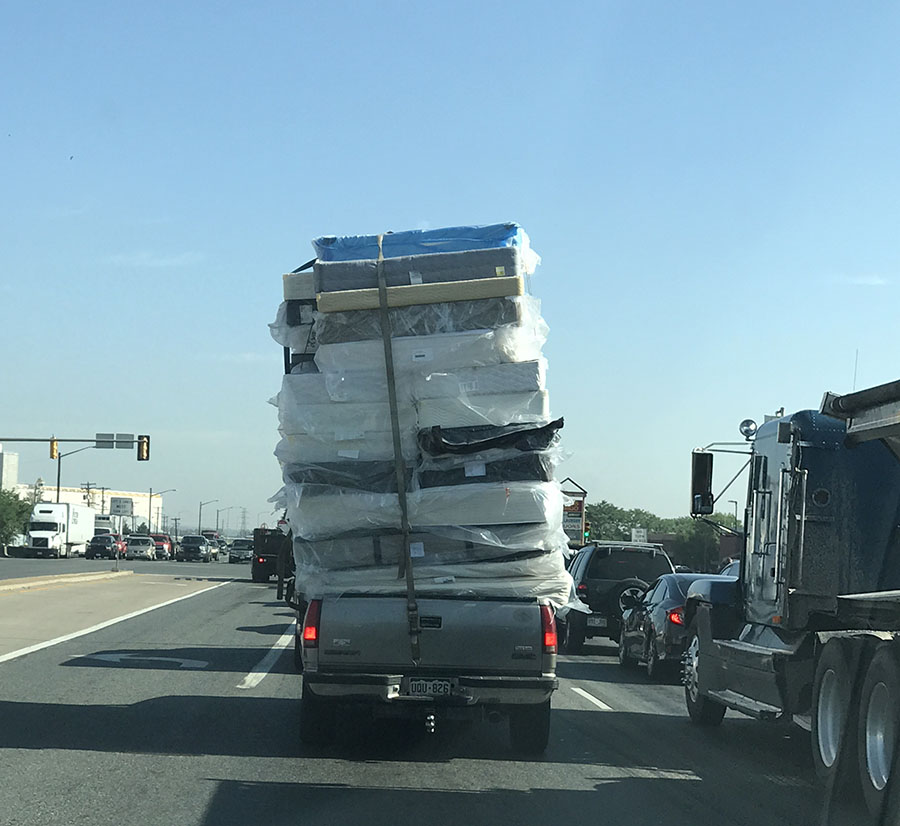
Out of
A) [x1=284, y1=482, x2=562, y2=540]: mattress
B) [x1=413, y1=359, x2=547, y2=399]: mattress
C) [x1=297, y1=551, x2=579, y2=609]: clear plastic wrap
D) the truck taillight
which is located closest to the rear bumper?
[x1=297, y1=551, x2=579, y2=609]: clear plastic wrap

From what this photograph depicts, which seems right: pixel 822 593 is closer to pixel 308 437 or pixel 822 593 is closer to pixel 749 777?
pixel 749 777

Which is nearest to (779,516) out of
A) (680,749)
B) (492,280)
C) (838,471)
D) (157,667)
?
(838,471)

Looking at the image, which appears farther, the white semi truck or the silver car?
the silver car

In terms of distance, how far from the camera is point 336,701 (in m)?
9.70

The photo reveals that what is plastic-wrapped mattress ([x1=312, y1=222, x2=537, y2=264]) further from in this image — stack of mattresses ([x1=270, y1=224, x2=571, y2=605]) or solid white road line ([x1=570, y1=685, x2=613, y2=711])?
solid white road line ([x1=570, y1=685, x2=613, y2=711])

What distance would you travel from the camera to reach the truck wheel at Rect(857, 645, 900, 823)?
7648mm

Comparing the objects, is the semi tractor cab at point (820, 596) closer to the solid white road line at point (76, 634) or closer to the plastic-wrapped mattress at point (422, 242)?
the plastic-wrapped mattress at point (422, 242)

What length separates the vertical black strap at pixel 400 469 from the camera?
9648mm

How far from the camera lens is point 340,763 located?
945 cm

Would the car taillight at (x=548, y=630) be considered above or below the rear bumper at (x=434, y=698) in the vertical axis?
above

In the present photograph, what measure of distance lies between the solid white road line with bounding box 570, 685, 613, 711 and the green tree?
88385mm

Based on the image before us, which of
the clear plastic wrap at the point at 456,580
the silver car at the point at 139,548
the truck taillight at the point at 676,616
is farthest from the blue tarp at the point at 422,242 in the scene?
the silver car at the point at 139,548

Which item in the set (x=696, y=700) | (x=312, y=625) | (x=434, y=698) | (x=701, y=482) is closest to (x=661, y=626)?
(x=696, y=700)

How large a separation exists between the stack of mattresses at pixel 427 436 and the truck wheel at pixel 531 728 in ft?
2.88
